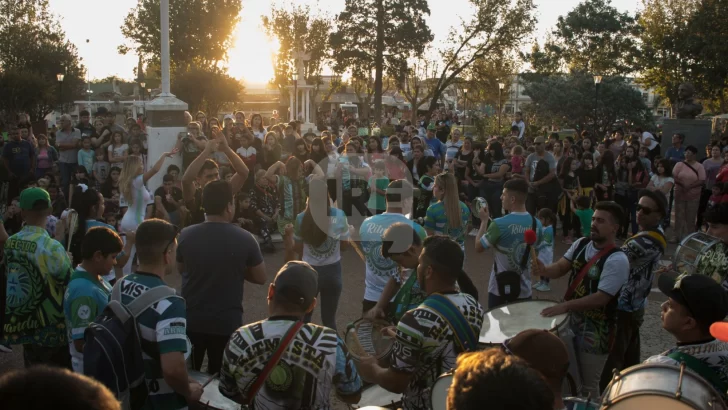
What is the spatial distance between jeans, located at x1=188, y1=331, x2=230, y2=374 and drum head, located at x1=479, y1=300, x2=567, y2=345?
70.3 inches

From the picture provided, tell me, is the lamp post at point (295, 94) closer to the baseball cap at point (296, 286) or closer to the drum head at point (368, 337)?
the drum head at point (368, 337)

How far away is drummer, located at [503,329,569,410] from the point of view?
247 cm

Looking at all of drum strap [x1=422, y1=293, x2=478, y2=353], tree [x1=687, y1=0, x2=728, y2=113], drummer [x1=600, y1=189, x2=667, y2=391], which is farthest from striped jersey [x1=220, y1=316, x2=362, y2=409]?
tree [x1=687, y1=0, x2=728, y2=113]

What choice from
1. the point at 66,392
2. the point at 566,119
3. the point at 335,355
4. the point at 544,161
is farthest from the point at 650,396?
the point at 566,119

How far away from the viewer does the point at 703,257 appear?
490 centimetres

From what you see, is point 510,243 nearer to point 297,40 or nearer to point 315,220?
point 315,220

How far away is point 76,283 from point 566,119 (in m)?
32.1

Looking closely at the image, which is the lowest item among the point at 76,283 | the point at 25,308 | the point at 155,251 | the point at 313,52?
the point at 25,308

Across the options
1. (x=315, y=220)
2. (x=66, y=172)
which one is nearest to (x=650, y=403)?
(x=315, y=220)

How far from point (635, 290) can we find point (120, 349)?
3.69m

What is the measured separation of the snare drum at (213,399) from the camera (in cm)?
356

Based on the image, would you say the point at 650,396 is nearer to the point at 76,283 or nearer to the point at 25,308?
the point at 76,283

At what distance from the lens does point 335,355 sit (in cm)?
310

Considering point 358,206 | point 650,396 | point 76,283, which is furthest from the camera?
point 358,206
